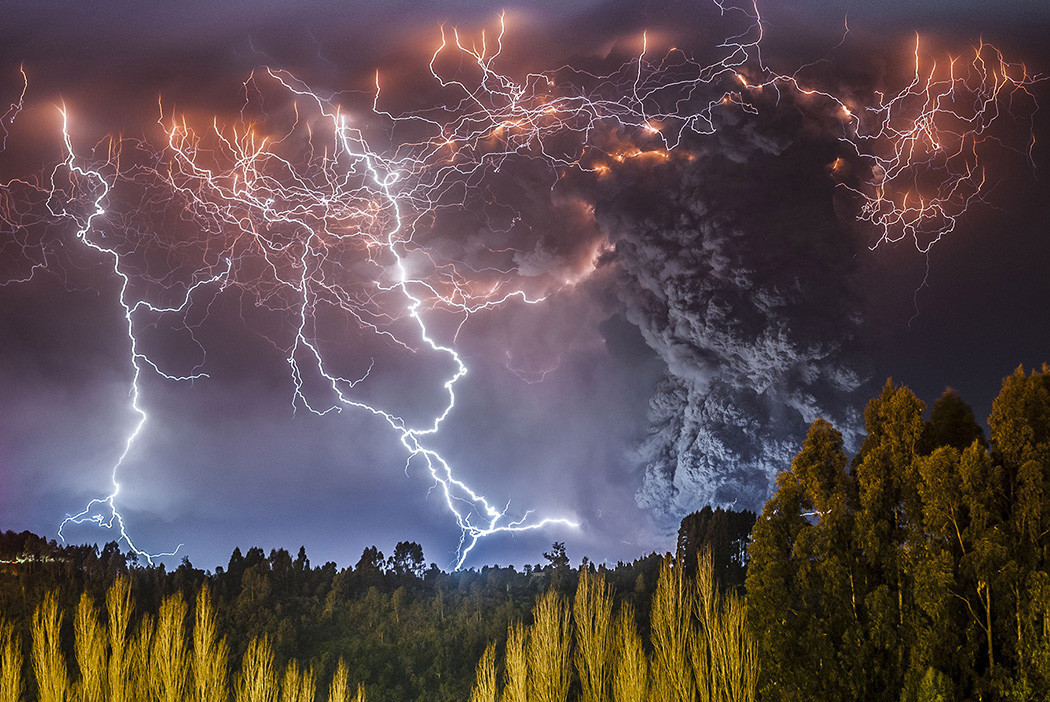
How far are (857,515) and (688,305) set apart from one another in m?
34.5

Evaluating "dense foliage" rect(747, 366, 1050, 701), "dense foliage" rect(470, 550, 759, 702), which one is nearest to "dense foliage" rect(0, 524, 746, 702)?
"dense foliage" rect(470, 550, 759, 702)

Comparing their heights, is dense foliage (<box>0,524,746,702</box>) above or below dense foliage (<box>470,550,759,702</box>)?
above

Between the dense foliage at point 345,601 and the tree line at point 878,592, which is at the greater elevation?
the dense foliage at point 345,601

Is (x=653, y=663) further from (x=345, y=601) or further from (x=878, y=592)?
(x=345, y=601)

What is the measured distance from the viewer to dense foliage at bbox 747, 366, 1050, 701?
558 inches

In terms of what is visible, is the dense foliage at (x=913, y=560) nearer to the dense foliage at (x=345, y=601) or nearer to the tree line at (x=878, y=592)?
the tree line at (x=878, y=592)

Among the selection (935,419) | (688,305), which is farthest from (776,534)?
(688,305)

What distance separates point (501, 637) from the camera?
1517 inches

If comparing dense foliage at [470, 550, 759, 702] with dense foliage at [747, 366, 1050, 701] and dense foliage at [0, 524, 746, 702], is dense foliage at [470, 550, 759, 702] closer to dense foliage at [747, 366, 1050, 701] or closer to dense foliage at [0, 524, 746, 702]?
dense foliage at [747, 366, 1050, 701]

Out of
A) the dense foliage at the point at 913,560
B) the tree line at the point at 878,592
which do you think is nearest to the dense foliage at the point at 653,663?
the tree line at the point at 878,592

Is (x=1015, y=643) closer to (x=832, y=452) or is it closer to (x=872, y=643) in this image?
(x=872, y=643)

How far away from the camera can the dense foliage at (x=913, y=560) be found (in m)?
14.2

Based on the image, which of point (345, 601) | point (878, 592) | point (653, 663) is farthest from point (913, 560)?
point (345, 601)

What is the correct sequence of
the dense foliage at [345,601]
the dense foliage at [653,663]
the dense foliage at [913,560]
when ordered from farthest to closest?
the dense foliage at [345,601] < the dense foliage at [653,663] < the dense foliage at [913,560]
